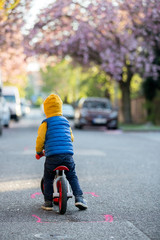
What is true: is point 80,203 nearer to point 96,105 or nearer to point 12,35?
point 96,105

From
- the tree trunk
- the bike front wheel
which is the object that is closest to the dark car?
the tree trunk

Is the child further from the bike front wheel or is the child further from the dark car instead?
the dark car

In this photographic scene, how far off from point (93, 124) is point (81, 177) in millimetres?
15304

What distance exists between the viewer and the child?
5.75 metres

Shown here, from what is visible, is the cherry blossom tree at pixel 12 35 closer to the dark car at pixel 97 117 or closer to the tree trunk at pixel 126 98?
the dark car at pixel 97 117

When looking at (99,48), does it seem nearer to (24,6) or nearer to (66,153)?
(24,6)

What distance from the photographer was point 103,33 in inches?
1053

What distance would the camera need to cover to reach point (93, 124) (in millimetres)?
23703

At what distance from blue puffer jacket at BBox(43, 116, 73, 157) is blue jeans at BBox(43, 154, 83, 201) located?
62 millimetres

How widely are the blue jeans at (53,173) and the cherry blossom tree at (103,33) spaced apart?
1927 cm

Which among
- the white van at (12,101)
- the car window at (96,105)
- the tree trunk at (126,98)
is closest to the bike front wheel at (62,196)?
the car window at (96,105)

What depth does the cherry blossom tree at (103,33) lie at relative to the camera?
81.7 ft

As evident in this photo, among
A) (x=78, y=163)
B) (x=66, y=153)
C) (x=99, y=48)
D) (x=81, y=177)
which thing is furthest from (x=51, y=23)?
(x=66, y=153)

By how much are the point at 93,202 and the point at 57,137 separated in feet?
3.46
